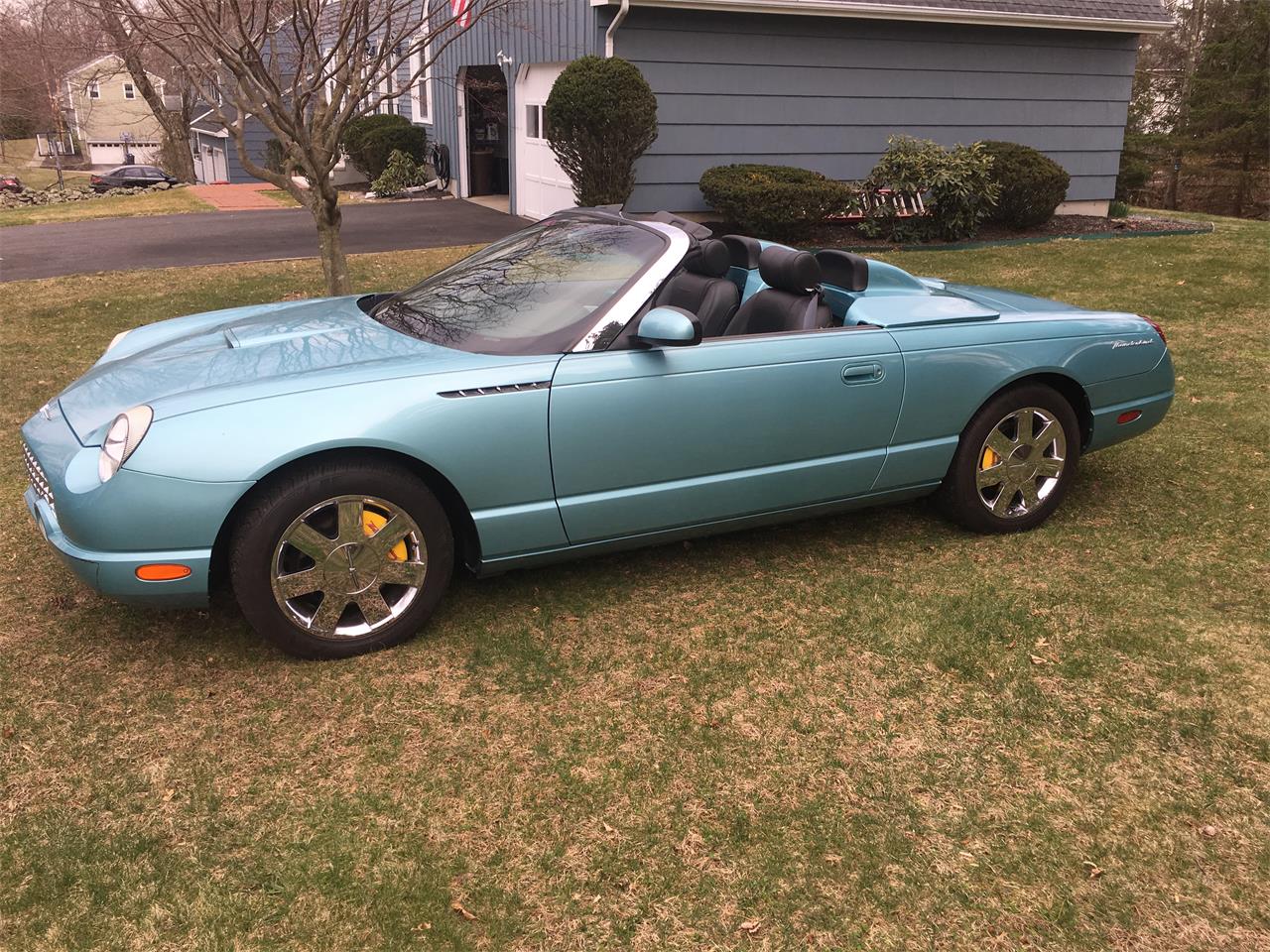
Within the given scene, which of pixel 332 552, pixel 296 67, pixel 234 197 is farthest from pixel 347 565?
pixel 234 197

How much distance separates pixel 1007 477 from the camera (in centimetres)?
435

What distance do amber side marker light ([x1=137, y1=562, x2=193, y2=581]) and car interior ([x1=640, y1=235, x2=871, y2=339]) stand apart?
1.97 m

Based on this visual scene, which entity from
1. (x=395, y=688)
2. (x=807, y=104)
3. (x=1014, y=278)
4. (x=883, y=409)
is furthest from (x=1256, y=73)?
(x=395, y=688)

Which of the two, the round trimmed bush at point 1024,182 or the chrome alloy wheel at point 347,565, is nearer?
the chrome alloy wheel at point 347,565

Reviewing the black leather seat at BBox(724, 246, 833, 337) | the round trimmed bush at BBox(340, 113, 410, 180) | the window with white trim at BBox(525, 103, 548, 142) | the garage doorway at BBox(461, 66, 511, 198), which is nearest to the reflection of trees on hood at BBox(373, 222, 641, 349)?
the black leather seat at BBox(724, 246, 833, 337)

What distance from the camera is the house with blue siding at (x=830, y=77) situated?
473 inches

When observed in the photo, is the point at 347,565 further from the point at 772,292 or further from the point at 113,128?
the point at 113,128

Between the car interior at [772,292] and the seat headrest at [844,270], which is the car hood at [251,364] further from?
the seat headrest at [844,270]

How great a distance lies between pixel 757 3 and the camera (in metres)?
11.8

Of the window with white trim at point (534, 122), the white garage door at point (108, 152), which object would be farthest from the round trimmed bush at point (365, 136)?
the white garage door at point (108, 152)

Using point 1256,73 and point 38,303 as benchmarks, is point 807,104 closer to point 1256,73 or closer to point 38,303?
point 38,303

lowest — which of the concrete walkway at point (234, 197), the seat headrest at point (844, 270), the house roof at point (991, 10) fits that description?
the seat headrest at point (844, 270)

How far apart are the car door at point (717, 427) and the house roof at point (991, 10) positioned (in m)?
8.91

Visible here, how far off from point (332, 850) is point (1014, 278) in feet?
30.9
